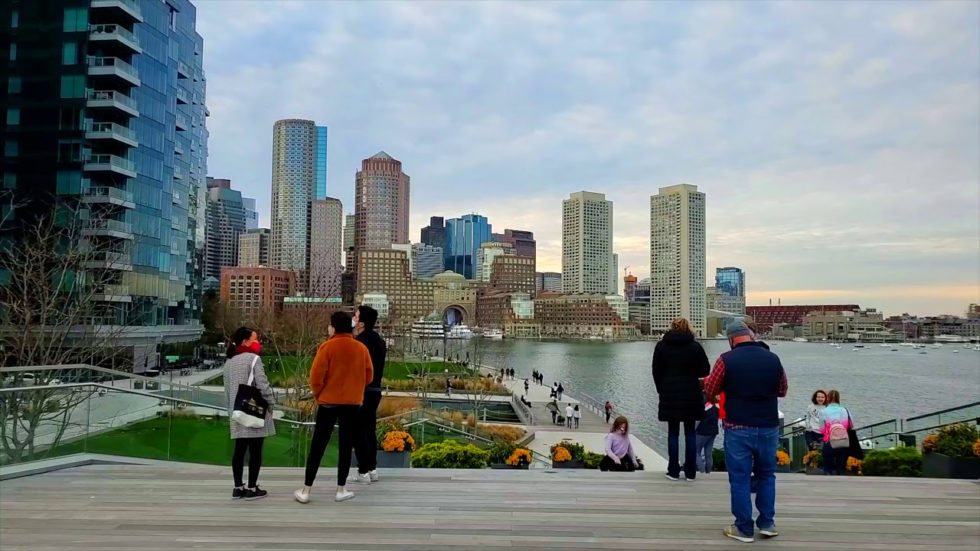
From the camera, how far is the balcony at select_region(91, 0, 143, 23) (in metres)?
42.6

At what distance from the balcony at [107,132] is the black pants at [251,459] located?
43426mm

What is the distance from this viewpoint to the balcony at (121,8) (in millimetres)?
42594

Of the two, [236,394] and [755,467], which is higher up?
[236,394]

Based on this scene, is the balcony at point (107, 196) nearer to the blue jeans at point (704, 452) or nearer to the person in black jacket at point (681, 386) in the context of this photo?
the blue jeans at point (704, 452)

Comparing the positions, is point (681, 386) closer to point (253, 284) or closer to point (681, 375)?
point (681, 375)

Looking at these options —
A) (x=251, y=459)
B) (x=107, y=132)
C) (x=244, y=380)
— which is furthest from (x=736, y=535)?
(x=107, y=132)

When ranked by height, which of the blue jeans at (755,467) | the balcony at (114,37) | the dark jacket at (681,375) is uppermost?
the balcony at (114,37)

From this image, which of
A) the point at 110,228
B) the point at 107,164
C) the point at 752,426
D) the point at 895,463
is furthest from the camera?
the point at 107,164

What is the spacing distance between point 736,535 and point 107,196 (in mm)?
45951

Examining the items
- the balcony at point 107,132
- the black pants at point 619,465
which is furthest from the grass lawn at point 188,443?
the balcony at point 107,132

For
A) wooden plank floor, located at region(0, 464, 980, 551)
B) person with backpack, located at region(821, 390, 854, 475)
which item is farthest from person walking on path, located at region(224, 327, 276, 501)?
person with backpack, located at region(821, 390, 854, 475)

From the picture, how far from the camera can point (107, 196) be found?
1657 inches

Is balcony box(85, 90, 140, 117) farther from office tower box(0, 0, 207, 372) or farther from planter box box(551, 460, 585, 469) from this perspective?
planter box box(551, 460, 585, 469)

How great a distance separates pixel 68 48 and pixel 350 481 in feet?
152
